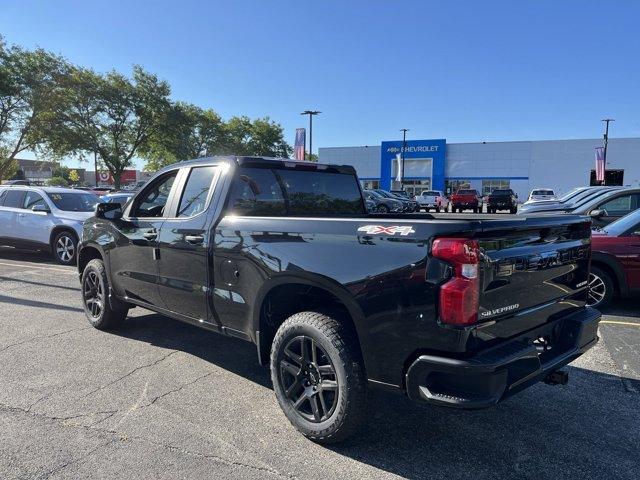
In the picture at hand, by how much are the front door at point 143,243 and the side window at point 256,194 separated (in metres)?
0.90

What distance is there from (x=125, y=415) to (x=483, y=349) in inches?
102

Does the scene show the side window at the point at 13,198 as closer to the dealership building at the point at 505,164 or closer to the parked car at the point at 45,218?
the parked car at the point at 45,218

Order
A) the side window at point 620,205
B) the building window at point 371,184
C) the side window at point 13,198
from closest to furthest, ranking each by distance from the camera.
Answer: the side window at point 620,205 < the side window at point 13,198 < the building window at point 371,184

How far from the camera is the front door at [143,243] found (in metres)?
4.49

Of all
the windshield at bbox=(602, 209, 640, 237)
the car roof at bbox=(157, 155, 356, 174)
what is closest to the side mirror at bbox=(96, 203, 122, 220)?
the car roof at bbox=(157, 155, 356, 174)

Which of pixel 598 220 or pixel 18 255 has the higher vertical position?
pixel 598 220

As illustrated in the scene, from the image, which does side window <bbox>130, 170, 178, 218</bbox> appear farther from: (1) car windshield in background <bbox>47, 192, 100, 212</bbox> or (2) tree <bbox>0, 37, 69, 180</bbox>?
(2) tree <bbox>0, 37, 69, 180</bbox>

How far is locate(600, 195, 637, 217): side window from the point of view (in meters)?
8.72

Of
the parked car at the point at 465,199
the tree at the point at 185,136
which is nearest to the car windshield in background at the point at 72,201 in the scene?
the tree at the point at 185,136

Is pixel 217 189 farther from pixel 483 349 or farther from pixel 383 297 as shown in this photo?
pixel 483 349

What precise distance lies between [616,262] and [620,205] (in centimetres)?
336

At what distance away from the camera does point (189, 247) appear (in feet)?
13.2

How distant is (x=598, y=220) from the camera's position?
8.38 m

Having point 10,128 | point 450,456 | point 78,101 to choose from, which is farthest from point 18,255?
point 78,101
